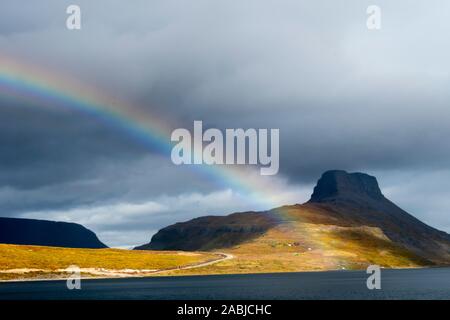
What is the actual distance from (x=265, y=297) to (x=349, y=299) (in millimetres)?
20231
